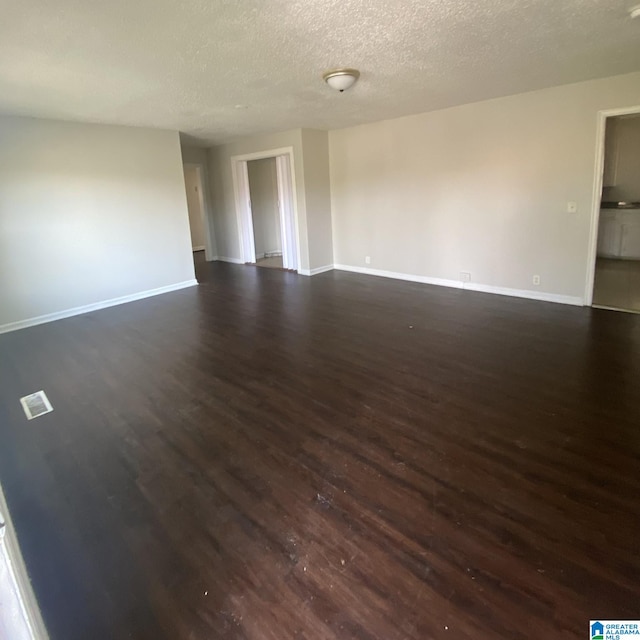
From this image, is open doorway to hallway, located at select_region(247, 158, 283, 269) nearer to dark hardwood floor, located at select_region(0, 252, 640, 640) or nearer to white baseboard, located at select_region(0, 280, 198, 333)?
white baseboard, located at select_region(0, 280, 198, 333)

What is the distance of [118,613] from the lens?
1.48 meters

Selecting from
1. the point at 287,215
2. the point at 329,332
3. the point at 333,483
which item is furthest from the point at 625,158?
the point at 333,483

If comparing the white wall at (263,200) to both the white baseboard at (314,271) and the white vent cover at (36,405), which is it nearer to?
the white baseboard at (314,271)

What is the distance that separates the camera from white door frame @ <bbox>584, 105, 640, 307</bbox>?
4154mm

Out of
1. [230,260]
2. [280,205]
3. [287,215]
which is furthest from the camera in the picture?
[230,260]

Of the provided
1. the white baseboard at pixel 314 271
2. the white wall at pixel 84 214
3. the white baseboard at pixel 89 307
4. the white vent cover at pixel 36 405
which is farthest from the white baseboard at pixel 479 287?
the white vent cover at pixel 36 405

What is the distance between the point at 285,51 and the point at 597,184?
359cm

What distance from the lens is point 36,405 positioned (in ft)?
9.98

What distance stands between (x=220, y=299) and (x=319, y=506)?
13.9 ft

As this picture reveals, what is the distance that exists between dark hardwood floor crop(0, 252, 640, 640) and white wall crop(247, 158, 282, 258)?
17.1 ft

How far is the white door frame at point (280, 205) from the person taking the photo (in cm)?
703

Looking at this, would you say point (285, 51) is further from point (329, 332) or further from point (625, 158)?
point (625, 158)

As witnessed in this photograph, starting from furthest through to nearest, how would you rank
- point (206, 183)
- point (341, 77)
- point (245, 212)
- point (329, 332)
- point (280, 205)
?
point (206, 183) < point (245, 212) < point (280, 205) < point (329, 332) < point (341, 77)

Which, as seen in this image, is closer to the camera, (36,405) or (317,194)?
(36,405)
